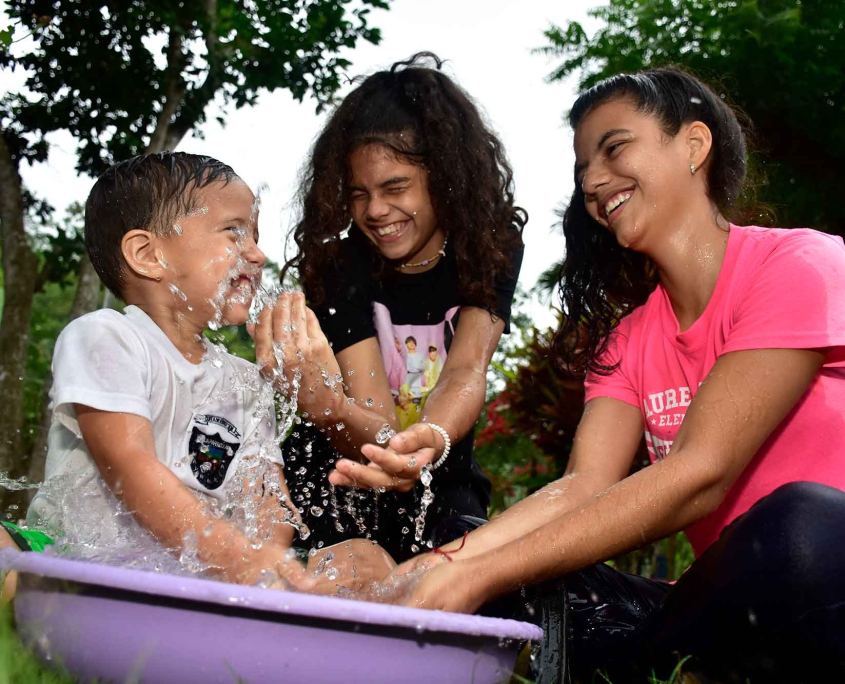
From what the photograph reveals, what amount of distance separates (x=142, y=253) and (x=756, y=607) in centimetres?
190

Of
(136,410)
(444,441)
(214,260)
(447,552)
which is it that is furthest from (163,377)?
(447,552)

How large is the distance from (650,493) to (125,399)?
1.31m

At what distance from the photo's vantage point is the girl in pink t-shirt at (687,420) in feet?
5.60

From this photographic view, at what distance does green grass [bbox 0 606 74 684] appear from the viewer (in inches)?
56.4

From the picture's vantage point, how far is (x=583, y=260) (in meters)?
2.77

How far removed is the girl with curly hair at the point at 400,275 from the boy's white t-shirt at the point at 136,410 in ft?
1.03

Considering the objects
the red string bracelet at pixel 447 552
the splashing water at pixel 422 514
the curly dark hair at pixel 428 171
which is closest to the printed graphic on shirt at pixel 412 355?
the curly dark hair at pixel 428 171

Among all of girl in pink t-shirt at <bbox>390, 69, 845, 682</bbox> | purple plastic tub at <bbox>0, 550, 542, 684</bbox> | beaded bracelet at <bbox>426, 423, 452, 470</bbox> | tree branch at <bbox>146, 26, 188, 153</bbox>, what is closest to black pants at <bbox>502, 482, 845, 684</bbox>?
girl in pink t-shirt at <bbox>390, 69, 845, 682</bbox>

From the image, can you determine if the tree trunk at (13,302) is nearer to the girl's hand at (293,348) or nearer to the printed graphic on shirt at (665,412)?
the girl's hand at (293,348)

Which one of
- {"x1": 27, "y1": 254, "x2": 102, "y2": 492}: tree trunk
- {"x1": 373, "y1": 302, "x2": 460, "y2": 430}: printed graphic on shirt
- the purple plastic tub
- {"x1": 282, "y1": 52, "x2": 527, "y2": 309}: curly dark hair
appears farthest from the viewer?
{"x1": 27, "y1": 254, "x2": 102, "y2": 492}: tree trunk

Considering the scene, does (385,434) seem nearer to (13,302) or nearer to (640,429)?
(640,429)

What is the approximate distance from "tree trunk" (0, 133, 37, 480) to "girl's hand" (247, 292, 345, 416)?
279 cm

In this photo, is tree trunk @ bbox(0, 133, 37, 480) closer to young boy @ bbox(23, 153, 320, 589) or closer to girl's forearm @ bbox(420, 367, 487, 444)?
young boy @ bbox(23, 153, 320, 589)

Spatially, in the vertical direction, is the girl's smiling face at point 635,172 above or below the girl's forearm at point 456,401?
above
